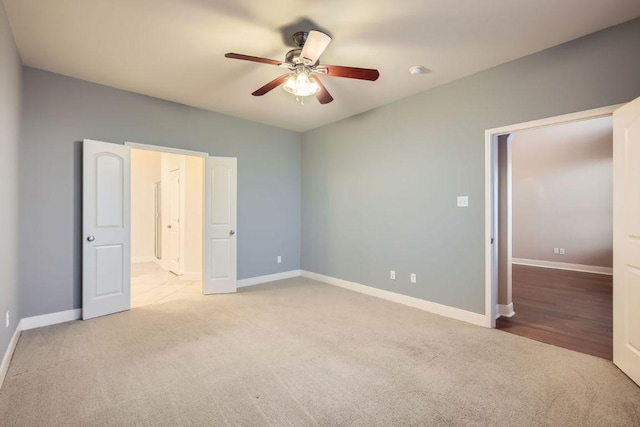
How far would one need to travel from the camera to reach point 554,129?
6.48 m

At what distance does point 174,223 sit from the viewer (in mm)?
6035

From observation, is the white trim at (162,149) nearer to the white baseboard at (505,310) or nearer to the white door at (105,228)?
the white door at (105,228)

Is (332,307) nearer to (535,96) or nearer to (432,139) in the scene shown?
(432,139)

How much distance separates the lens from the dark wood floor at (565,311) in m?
2.89

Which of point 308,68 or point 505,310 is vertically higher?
point 308,68

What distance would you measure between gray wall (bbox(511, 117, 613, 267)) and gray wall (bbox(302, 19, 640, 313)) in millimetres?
3939

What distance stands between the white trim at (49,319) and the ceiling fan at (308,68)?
328cm

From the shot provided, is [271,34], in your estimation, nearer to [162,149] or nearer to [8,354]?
[162,149]

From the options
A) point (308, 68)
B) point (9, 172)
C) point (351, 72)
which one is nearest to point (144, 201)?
point (9, 172)

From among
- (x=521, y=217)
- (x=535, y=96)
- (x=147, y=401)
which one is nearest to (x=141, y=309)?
(x=147, y=401)

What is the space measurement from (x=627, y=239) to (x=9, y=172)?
498 centimetres

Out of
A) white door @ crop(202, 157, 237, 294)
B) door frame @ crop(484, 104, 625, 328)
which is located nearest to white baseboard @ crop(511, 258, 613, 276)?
door frame @ crop(484, 104, 625, 328)

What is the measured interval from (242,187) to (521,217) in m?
6.36

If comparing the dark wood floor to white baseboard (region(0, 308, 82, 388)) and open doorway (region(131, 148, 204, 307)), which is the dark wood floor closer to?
open doorway (region(131, 148, 204, 307))
